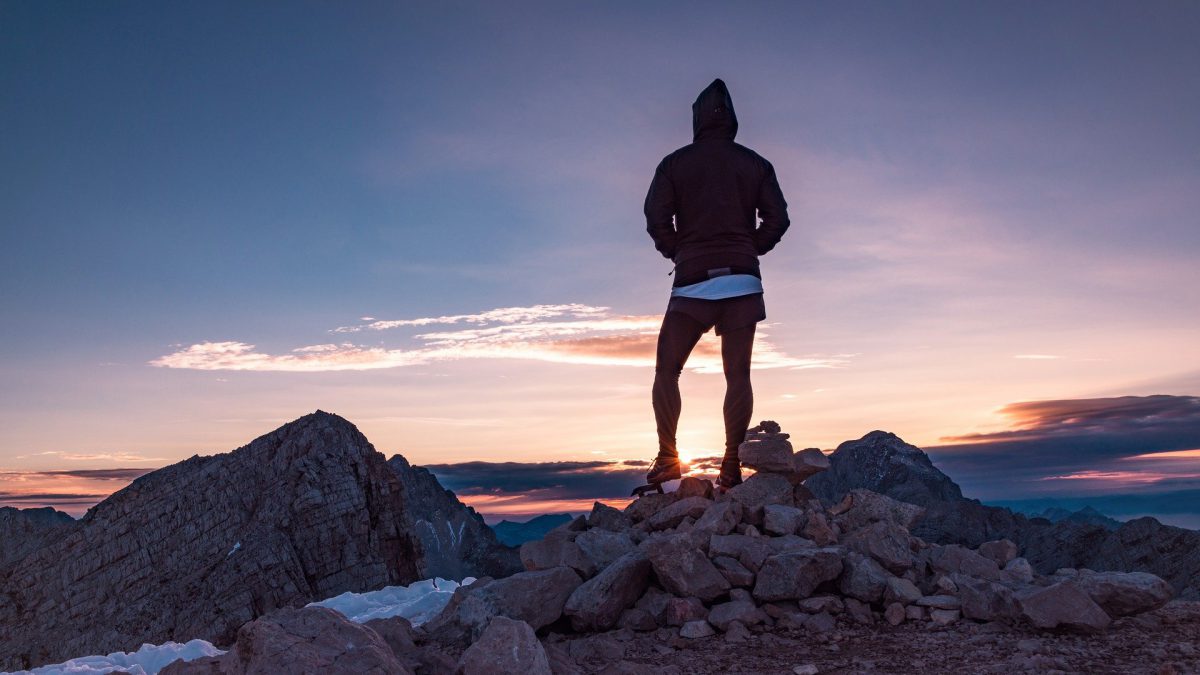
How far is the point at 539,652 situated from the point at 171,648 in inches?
134

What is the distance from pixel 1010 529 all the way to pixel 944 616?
3668cm

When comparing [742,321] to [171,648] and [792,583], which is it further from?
[171,648]

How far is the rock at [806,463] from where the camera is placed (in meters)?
10.2

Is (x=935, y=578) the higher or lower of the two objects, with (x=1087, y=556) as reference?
higher

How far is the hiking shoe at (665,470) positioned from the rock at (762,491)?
0.83 metres

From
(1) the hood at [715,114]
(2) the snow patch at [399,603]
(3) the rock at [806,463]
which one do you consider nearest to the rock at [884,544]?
(3) the rock at [806,463]

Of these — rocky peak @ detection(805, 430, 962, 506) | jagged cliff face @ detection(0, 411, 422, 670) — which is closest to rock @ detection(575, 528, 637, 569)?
jagged cliff face @ detection(0, 411, 422, 670)

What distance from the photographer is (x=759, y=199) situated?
33.7ft

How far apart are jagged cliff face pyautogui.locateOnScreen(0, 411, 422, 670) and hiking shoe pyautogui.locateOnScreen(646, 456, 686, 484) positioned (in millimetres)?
9771

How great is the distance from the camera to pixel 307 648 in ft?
15.6

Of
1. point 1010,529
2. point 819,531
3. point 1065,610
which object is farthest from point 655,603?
point 1010,529

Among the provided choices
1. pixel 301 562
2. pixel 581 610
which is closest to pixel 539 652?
pixel 581 610

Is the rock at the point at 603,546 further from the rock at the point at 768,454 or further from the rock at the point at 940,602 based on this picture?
the rock at the point at 940,602

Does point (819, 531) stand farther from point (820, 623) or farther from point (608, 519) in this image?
point (608, 519)
